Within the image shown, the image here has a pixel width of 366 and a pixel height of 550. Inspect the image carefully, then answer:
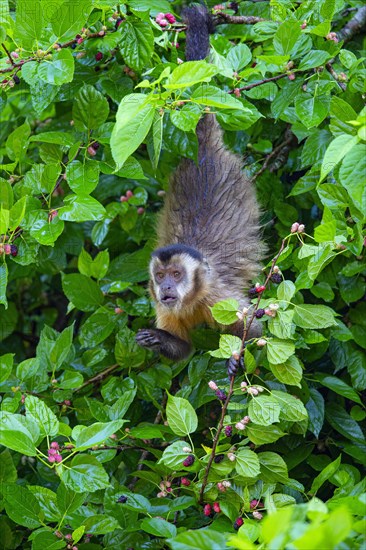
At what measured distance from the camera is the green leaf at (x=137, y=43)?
4.42 meters

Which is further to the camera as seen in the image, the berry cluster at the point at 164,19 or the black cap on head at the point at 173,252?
the black cap on head at the point at 173,252

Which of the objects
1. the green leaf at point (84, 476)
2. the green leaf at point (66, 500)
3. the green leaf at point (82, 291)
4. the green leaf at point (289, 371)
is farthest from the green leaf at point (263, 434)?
the green leaf at point (82, 291)

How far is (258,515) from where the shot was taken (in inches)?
145

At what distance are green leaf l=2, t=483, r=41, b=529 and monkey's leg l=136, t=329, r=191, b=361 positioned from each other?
1610 mm

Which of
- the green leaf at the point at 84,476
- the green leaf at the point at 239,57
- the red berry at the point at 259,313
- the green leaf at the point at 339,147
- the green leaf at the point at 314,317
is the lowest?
the green leaf at the point at 84,476

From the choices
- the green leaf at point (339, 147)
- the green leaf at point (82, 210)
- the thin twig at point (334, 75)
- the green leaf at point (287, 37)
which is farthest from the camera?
the thin twig at point (334, 75)

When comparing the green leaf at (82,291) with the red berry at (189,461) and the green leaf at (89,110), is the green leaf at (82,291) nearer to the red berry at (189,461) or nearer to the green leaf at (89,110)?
the green leaf at (89,110)

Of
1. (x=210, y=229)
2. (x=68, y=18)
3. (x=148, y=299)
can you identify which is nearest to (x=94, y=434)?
(x=68, y=18)

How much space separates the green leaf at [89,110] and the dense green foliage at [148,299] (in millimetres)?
11

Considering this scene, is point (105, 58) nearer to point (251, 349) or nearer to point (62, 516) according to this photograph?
point (251, 349)

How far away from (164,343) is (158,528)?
1954 millimetres

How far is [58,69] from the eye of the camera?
3.96 meters

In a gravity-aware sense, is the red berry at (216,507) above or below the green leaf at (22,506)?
below

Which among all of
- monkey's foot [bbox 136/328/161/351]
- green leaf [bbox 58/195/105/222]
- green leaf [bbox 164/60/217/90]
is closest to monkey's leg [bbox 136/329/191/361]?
monkey's foot [bbox 136/328/161/351]
